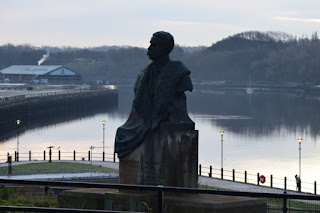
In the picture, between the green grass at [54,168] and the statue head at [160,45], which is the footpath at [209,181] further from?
the statue head at [160,45]

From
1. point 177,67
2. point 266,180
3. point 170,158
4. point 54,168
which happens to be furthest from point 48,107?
point 170,158

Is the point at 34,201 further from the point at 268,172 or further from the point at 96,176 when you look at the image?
the point at 268,172

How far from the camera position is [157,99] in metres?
15.9

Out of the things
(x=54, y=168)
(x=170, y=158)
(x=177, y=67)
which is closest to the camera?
(x=170, y=158)

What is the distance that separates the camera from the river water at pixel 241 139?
63406mm

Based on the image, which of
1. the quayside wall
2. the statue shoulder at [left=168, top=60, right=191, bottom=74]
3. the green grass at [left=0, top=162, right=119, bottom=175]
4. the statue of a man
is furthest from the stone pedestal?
the quayside wall

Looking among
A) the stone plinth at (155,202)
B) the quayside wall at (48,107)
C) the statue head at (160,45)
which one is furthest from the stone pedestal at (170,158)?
the quayside wall at (48,107)

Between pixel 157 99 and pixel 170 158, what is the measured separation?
4.35ft

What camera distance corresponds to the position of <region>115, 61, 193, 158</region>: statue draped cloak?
1571 cm

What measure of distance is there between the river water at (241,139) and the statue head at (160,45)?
39.5 meters

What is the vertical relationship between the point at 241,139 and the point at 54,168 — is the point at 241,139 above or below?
below

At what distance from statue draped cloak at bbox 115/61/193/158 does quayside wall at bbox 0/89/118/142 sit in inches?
2811

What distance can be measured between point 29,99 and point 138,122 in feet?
379

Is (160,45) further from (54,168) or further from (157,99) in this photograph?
(54,168)
